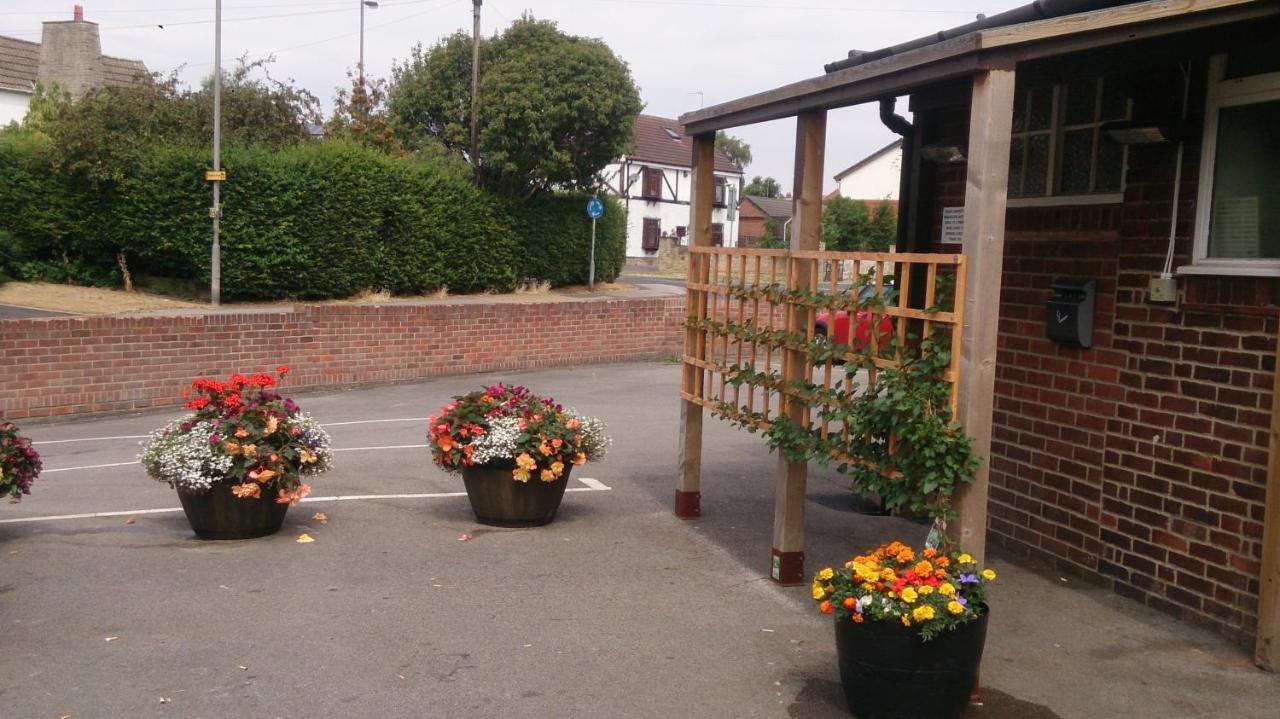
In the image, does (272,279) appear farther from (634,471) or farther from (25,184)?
(634,471)

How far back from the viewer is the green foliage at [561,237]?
27969mm

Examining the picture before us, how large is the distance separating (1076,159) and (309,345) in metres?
12.2

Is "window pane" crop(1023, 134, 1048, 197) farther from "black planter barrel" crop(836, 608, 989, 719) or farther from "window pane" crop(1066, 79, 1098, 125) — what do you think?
"black planter barrel" crop(836, 608, 989, 719)

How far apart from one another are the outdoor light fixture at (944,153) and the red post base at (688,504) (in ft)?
9.16

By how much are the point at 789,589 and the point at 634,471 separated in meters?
3.82

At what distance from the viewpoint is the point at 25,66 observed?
4094 centimetres

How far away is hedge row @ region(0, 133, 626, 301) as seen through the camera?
2181 centimetres

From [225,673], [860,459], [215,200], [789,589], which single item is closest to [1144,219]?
[860,459]

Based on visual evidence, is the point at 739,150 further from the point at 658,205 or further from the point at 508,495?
the point at 508,495

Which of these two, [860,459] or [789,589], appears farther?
[789,589]

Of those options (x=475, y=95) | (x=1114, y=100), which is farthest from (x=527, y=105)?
(x=1114, y=100)

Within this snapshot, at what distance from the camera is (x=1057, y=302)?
6.80 metres

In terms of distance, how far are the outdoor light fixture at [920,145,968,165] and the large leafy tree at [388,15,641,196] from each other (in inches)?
791

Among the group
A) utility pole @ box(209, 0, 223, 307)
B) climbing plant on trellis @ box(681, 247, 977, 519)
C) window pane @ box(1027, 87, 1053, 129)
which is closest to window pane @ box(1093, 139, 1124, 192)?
window pane @ box(1027, 87, 1053, 129)
